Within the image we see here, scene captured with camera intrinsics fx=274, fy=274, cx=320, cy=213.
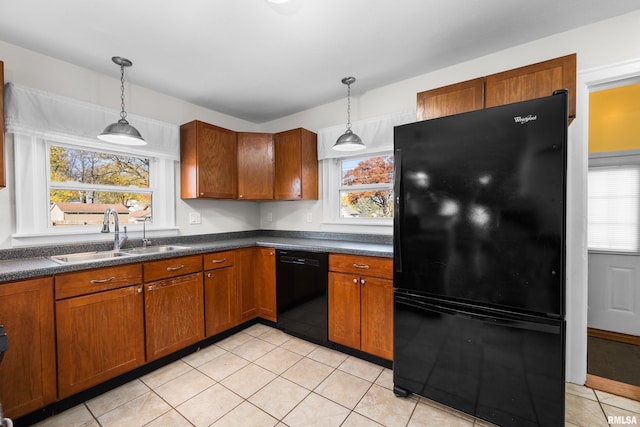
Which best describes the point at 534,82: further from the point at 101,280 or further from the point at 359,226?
the point at 101,280

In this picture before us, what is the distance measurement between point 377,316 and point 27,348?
7.42 ft

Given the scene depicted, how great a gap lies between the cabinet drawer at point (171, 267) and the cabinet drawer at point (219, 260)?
70 mm

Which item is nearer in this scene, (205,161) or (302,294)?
(302,294)

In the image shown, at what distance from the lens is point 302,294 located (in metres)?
2.65

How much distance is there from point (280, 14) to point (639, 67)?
234 cm

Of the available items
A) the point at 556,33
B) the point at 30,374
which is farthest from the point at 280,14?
the point at 30,374

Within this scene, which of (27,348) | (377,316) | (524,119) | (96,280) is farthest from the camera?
(377,316)

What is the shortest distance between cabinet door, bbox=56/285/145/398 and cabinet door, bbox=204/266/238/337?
559mm

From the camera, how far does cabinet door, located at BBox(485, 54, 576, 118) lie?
5.55ft

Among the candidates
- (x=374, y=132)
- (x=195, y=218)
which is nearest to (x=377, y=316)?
(x=374, y=132)

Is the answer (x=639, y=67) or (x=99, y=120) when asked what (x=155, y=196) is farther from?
(x=639, y=67)

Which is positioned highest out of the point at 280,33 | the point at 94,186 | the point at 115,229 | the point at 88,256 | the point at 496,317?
the point at 280,33

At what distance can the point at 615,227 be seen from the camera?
2645 millimetres

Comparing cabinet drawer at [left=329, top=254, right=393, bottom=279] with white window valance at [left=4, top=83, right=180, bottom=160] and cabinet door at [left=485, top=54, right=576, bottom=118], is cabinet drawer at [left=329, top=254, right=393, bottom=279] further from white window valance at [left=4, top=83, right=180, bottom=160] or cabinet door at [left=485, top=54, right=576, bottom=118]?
white window valance at [left=4, top=83, right=180, bottom=160]
